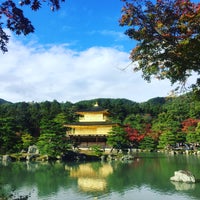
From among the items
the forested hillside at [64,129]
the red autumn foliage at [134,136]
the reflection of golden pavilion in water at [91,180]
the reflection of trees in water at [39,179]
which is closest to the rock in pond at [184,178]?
the forested hillside at [64,129]

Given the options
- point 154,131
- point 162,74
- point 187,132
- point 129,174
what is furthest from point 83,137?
point 162,74

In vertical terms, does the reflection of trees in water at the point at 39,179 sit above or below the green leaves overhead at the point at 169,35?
below

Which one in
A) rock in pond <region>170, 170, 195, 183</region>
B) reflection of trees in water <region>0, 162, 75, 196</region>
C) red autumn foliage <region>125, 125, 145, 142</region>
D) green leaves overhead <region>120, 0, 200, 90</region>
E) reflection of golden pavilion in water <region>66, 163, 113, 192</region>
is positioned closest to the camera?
green leaves overhead <region>120, 0, 200, 90</region>

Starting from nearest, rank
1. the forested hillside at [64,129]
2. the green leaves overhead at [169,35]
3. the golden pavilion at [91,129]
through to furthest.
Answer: the green leaves overhead at [169,35] → the forested hillside at [64,129] → the golden pavilion at [91,129]

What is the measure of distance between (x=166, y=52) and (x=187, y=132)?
36355 millimetres

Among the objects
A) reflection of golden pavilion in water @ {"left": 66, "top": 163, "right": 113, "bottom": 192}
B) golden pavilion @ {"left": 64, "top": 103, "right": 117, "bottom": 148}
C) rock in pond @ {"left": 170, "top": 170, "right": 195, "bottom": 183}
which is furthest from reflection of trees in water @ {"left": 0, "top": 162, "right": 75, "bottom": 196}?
golden pavilion @ {"left": 64, "top": 103, "right": 117, "bottom": 148}

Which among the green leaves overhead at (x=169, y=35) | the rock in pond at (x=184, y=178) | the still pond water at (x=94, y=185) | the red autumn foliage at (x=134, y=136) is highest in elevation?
the green leaves overhead at (x=169, y=35)

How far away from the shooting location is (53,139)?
2862 cm

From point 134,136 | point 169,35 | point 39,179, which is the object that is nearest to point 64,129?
point 39,179

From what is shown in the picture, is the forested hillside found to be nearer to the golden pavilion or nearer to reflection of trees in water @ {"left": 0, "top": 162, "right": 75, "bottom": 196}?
the golden pavilion

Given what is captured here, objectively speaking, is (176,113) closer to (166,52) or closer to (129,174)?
(129,174)

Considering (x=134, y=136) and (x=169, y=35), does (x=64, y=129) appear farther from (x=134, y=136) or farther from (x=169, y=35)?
(x=169, y=35)

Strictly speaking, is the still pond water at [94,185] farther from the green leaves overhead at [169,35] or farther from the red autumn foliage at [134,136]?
the red autumn foliage at [134,136]

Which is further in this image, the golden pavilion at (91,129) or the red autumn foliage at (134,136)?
the red autumn foliage at (134,136)
